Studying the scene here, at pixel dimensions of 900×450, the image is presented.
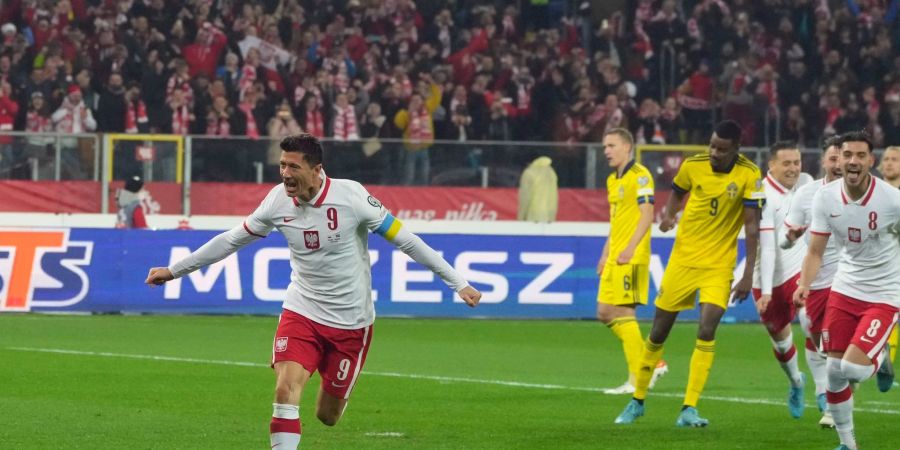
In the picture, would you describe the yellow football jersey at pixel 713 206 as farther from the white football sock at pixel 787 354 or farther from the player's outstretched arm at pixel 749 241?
the white football sock at pixel 787 354

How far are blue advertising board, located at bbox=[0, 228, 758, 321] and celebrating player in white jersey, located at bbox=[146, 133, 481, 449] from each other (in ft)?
39.3

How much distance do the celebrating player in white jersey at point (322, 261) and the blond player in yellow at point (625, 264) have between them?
4.76m

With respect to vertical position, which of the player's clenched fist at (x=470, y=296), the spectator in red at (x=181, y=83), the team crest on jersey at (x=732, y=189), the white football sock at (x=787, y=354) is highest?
the spectator in red at (x=181, y=83)

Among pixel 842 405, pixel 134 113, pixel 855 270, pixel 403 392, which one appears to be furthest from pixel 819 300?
pixel 134 113

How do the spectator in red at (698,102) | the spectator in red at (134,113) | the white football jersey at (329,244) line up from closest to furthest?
the white football jersey at (329,244)
the spectator in red at (134,113)
the spectator in red at (698,102)

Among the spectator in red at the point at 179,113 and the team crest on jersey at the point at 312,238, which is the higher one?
the spectator in red at the point at 179,113

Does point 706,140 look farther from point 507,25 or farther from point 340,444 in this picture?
point 340,444

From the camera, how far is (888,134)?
93.0ft

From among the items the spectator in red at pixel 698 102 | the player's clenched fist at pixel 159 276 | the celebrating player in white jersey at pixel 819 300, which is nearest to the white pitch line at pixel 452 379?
the celebrating player in white jersey at pixel 819 300

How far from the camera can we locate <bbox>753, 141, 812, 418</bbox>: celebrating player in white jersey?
11.8 metres

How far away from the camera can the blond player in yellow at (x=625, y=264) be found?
13406mm

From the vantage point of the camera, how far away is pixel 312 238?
871 cm

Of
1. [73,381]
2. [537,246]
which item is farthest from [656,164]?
[73,381]

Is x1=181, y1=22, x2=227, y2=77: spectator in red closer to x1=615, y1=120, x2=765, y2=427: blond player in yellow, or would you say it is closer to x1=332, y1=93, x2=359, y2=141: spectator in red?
x1=332, y1=93, x2=359, y2=141: spectator in red
